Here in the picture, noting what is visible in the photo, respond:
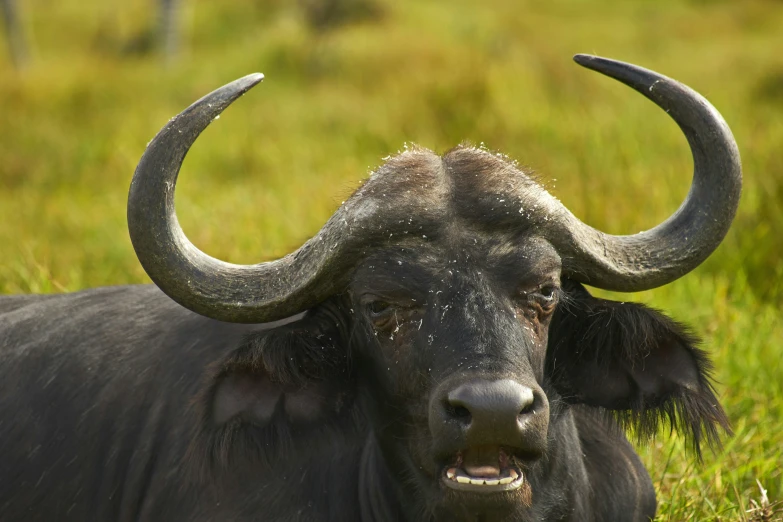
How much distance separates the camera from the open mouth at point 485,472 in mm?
2912

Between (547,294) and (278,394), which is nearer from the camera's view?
(547,294)

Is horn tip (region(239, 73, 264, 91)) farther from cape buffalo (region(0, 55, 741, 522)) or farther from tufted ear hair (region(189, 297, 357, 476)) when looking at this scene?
tufted ear hair (region(189, 297, 357, 476))

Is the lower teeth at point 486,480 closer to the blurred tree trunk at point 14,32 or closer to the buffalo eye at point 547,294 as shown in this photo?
the buffalo eye at point 547,294

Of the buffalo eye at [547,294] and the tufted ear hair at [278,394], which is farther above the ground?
the buffalo eye at [547,294]

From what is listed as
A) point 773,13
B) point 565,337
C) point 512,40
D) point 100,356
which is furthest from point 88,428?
point 773,13

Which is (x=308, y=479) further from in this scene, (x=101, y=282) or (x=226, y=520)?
(x=101, y=282)

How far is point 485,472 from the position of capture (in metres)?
2.95

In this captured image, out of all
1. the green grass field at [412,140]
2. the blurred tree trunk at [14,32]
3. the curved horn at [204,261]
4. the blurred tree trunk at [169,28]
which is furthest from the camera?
the blurred tree trunk at [14,32]

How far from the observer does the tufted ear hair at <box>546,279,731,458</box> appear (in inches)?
135

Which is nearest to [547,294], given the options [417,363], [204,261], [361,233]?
[417,363]

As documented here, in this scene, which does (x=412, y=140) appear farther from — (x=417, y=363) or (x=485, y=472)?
(x=485, y=472)

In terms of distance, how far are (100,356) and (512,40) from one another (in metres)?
12.5

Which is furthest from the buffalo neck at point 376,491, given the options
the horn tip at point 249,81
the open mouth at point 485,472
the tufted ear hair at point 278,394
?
the horn tip at point 249,81

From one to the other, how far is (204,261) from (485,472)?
105 cm
